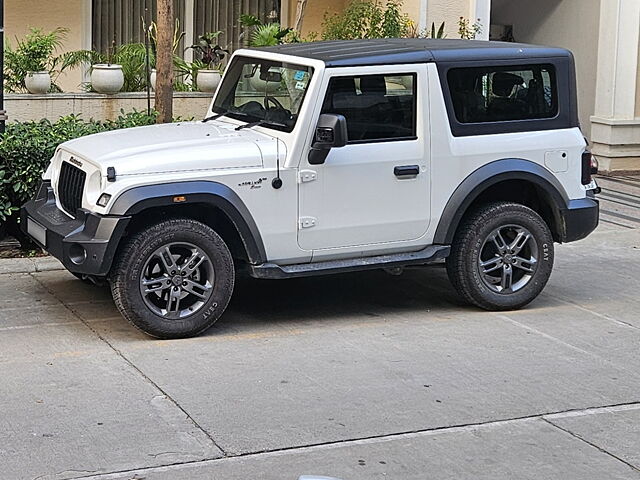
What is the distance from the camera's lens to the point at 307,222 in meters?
7.71

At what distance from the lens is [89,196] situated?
743cm

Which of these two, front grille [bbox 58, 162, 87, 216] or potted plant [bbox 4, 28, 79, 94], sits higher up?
potted plant [bbox 4, 28, 79, 94]

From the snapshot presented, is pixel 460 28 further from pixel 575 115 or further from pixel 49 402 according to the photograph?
pixel 49 402

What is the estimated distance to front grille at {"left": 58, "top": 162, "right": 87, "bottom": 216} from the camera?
7.69 metres

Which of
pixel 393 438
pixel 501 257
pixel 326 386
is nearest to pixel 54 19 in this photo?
pixel 501 257

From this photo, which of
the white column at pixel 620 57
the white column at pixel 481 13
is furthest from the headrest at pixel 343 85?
the white column at pixel 620 57

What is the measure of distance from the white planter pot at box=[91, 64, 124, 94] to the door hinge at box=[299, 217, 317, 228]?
5.74m

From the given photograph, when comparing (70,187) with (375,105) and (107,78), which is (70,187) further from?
(107,78)

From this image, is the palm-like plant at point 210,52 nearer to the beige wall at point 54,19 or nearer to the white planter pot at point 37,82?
the beige wall at point 54,19

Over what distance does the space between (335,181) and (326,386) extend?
1.61 m

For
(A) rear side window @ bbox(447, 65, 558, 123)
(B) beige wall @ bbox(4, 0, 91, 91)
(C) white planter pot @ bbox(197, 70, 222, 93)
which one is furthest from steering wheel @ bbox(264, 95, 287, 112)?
(B) beige wall @ bbox(4, 0, 91, 91)

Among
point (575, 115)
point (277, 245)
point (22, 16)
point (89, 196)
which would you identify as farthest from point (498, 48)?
point (22, 16)

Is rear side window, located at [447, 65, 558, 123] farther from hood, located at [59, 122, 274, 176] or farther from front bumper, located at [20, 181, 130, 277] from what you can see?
front bumper, located at [20, 181, 130, 277]

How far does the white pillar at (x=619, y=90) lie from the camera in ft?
49.0
